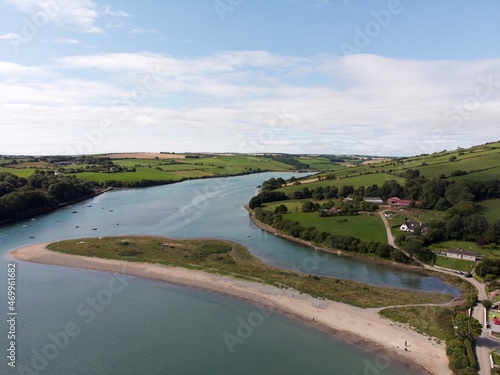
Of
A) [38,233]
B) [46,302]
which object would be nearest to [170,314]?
[46,302]

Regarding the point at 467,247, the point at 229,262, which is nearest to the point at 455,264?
the point at 467,247

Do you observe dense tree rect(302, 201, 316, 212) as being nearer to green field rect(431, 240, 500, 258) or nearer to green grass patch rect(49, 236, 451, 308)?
green grass patch rect(49, 236, 451, 308)

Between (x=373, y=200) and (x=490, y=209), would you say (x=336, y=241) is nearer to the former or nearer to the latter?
(x=490, y=209)

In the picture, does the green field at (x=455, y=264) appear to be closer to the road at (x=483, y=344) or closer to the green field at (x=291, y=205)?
the road at (x=483, y=344)

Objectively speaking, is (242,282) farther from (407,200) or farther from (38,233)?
(407,200)

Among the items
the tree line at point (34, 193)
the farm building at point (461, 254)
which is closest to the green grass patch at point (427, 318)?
the farm building at point (461, 254)

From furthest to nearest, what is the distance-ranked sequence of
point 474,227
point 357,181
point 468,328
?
1. point 357,181
2. point 474,227
3. point 468,328
